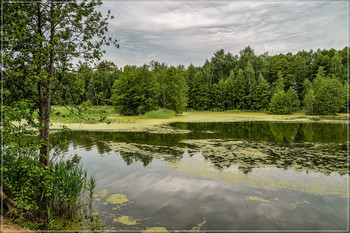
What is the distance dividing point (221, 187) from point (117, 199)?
3.47 m

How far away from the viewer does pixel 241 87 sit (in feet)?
180

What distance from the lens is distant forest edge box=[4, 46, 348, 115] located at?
38344 mm

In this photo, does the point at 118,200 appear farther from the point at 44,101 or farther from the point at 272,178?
the point at 272,178

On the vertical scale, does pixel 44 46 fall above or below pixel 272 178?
above

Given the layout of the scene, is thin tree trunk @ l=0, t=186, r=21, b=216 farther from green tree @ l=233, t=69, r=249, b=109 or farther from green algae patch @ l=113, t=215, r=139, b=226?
green tree @ l=233, t=69, r=249, b=109

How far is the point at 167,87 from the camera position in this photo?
139ft

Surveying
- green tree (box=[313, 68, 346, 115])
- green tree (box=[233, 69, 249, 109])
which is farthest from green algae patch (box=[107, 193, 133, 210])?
green tree (box=[233, 69, 249, 109])

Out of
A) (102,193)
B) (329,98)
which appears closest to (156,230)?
(102,193)

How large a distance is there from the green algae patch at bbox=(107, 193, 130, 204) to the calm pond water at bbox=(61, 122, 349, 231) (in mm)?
29

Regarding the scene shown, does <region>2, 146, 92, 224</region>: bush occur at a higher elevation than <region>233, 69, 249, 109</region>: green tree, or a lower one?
lower

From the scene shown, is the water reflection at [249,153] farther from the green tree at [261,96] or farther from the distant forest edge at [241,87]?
the green tree at [261,96]

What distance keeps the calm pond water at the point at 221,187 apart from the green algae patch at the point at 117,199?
29mm


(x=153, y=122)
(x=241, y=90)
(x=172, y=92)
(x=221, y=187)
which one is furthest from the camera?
(x=241, y=90)

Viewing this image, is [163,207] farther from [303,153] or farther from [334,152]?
[334,152]
